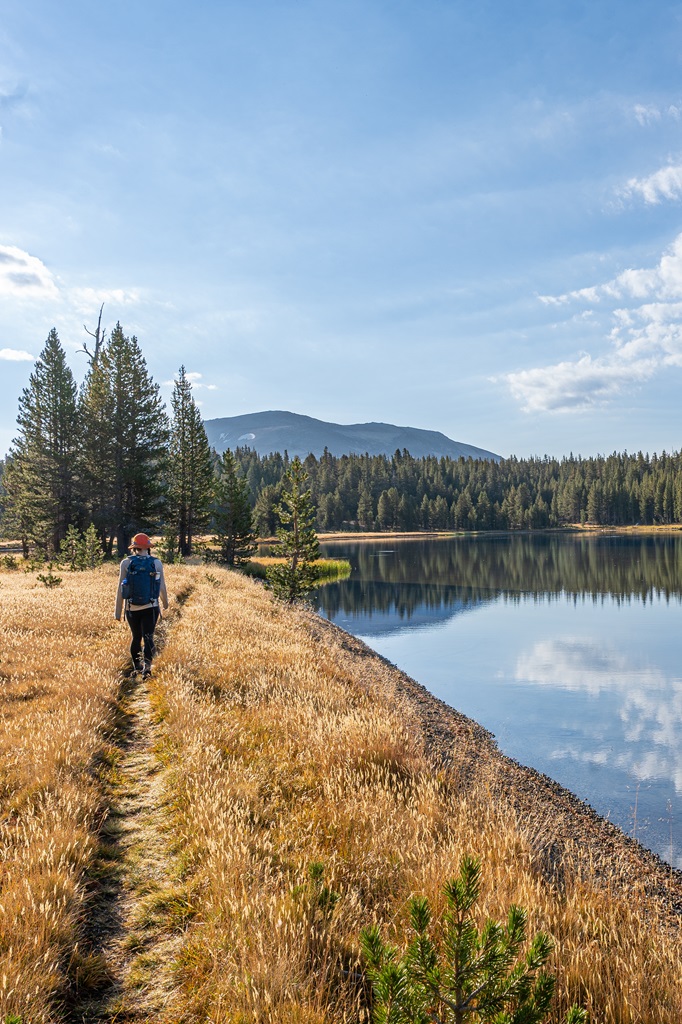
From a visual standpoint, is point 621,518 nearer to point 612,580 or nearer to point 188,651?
point 612,580

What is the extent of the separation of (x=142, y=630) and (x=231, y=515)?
1433 inches

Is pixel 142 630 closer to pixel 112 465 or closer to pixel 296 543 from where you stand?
pixel 296 543

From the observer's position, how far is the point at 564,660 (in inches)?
1001

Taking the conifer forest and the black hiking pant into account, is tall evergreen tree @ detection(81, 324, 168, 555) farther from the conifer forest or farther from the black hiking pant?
the black hiking pant

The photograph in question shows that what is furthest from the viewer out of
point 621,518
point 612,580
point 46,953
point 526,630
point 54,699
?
point 621,518

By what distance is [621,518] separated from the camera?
152 metres

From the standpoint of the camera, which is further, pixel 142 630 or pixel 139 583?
pixel 142 630

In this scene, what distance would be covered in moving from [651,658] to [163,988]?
85.7ft

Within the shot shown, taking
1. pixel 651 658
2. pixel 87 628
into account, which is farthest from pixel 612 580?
pixel 87 628

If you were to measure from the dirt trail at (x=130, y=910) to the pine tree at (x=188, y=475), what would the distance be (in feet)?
137


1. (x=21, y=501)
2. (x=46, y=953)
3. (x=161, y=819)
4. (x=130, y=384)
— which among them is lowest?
(x=161, y=819)

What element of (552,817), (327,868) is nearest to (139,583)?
(327,868)

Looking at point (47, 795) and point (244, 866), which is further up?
point (47, 795)

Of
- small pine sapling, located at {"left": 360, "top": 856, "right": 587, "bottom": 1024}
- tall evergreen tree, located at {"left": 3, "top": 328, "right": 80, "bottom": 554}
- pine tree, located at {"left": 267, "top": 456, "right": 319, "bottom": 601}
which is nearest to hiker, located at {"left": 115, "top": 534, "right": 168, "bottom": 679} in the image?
small pine sapling, located at {"left": 360, "top": 856, "right": 587, "bottom": 1024}
